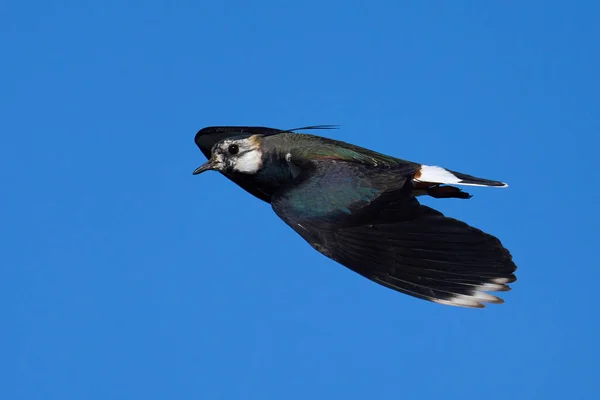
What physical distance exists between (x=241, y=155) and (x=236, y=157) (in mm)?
69

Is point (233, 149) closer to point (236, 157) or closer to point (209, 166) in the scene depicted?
point (236, 157)

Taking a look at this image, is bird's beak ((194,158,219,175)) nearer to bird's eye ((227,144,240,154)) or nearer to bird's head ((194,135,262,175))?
bird's head ((194,135,262,175))

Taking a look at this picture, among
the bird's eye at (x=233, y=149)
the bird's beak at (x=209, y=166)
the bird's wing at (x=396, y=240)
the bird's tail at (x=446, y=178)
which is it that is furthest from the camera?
the bird's beak at (x=209, y=166)

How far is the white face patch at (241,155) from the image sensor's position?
10648 millimetres

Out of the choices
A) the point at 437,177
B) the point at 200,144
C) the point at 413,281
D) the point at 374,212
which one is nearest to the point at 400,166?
the point at 437,177

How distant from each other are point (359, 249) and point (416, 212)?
58cm

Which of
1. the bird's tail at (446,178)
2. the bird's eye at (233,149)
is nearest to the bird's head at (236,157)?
the bird's eye at (233,149)

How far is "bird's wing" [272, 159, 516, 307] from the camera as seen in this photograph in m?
8.32

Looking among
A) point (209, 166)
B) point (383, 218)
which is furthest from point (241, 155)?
point (383, 218)

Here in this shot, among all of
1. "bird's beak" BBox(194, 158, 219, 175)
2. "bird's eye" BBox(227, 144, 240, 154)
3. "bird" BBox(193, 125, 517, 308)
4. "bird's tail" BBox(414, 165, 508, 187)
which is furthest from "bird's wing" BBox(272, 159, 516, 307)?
"bird's beak" BBox(194, 158, 219, 175)

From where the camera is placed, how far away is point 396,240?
28.2ft

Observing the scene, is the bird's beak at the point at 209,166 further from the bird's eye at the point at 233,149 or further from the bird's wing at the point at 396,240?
the bird's wing at the point at 396,240

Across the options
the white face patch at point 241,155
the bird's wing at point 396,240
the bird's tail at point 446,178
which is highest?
the white face patch at point 241,155

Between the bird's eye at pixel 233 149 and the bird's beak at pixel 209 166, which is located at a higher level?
the bird's eye at pixel 233 149
